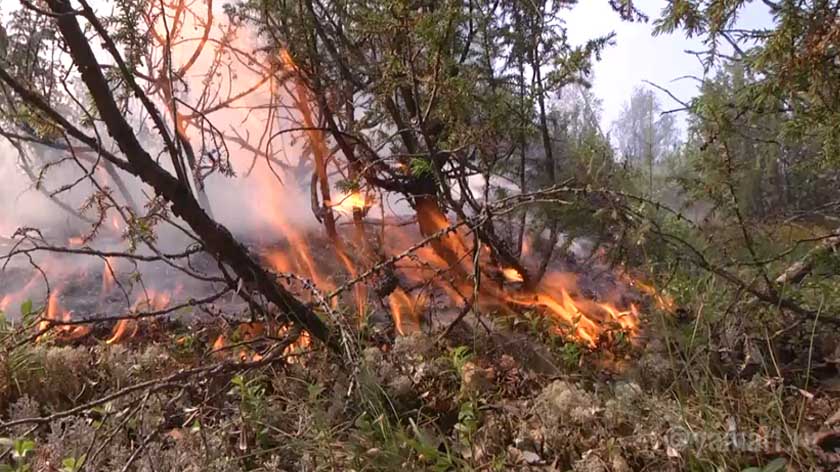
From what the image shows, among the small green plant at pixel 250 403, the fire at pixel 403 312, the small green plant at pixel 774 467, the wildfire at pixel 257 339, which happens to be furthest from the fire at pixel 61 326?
the small green plant at pixel 774 467

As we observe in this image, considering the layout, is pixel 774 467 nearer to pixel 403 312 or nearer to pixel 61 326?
pixel 403 312

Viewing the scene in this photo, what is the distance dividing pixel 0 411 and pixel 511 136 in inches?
87.5

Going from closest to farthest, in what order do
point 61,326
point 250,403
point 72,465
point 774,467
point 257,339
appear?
point 774,467
point 72,465
point 250,403
point 257,339
point 61,326

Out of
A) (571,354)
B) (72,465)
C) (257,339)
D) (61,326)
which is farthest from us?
(61,326)

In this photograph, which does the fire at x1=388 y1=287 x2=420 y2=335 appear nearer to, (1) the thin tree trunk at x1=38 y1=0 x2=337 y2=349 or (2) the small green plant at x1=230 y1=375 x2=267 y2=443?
(1) the thin tree trunk at x1=38 y1=0 x2=337 y2=349

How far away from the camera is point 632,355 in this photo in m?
2.06

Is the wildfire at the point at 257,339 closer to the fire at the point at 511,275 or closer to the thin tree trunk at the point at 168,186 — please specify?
the thin tree trunk at the point at 168,186

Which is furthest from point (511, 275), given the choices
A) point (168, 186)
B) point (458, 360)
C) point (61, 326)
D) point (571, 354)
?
point (61, 326)

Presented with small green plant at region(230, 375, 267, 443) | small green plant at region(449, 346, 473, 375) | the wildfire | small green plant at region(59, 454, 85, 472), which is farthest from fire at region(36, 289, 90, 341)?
small green plant at region(449, 346, 473, 375)

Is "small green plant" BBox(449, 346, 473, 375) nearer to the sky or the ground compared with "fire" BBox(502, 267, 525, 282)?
nearer to the ground

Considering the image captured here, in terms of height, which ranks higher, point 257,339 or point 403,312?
point 257,339

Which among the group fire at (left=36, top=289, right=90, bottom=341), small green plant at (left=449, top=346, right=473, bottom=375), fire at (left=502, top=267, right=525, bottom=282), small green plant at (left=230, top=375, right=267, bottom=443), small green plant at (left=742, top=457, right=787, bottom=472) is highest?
fire at (left=36, top=289, right=90, bottom=341)

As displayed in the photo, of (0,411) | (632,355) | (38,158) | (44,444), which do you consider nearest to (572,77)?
(632,355)

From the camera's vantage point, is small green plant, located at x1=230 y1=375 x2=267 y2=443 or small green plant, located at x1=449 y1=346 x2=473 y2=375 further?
small green plant, located at x1=449 y1=346 x2=473 y2=375
